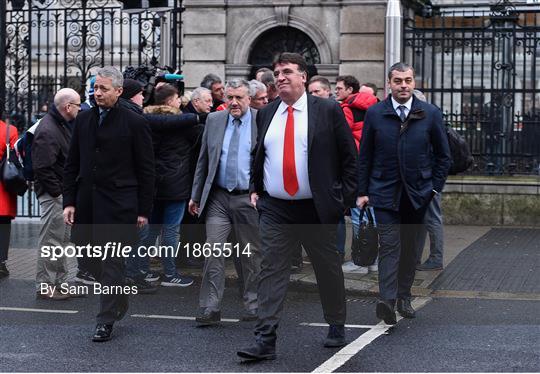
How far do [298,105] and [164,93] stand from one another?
2.86m

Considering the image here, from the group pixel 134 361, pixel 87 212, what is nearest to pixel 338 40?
pixel 87 212

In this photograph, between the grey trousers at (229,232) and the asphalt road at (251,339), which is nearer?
the asphalt road at (251,339)

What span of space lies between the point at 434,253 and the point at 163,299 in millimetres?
2819

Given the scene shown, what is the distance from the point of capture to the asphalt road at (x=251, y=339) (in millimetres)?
7086

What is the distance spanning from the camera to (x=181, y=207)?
1024 cm

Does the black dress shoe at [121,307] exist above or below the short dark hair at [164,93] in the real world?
below

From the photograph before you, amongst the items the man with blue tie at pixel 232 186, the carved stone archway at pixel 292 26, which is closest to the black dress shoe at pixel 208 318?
the man with blue tie at pixel 232 186

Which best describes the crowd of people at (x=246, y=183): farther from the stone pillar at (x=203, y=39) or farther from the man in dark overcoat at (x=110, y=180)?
the stone pillar at (x=203, y=39)

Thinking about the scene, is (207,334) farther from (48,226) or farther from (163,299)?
(48,226)

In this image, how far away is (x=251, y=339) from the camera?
8.00m

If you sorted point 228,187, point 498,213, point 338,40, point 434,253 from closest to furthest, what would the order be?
point 228,187 < point 434,253 < point 498,213 < point 338,40

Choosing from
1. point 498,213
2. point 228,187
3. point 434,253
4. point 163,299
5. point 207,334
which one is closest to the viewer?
point 207,334

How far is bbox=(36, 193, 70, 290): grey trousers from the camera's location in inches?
387

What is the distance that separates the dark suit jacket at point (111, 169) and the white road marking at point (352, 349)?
1.77m
